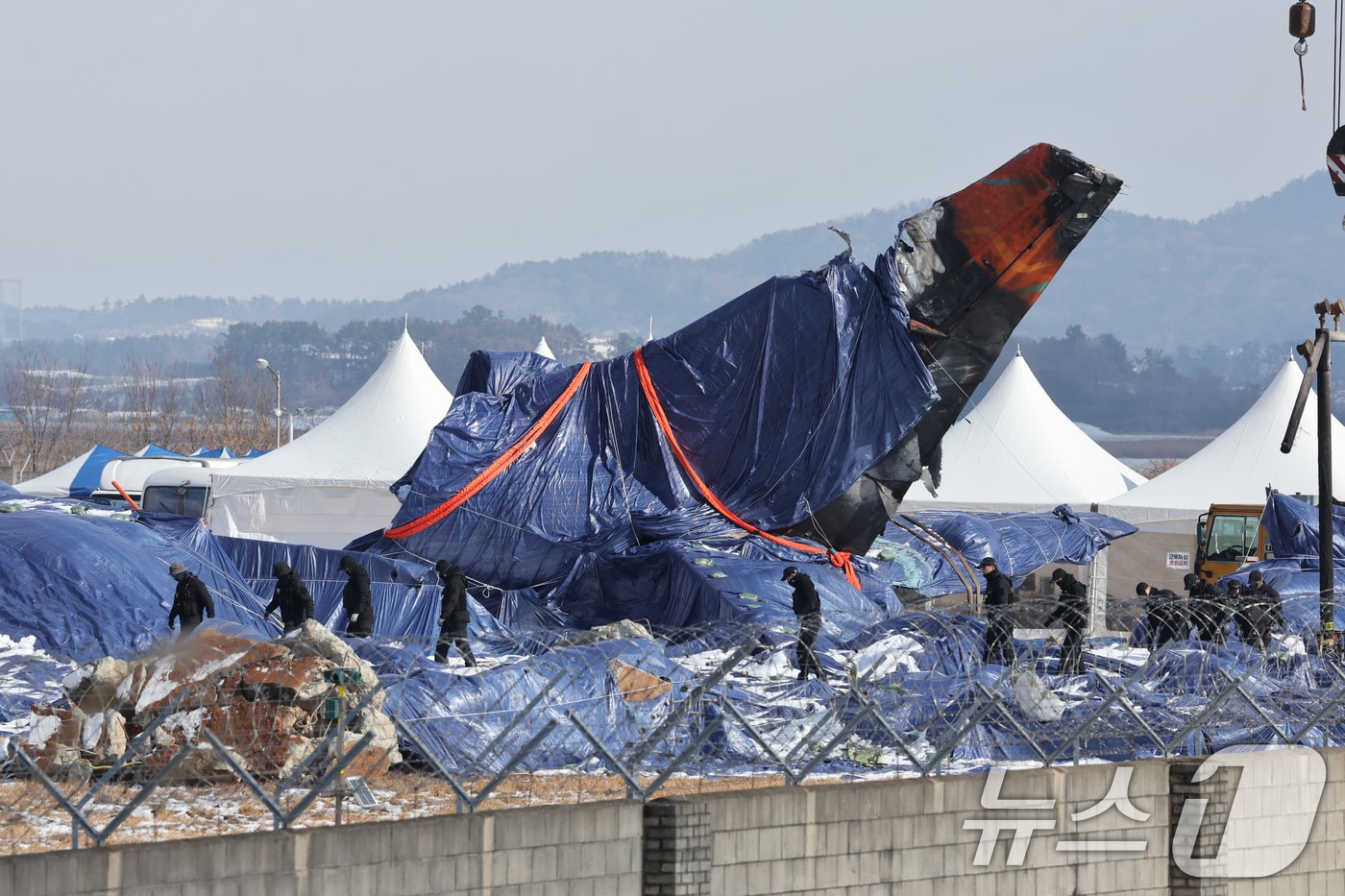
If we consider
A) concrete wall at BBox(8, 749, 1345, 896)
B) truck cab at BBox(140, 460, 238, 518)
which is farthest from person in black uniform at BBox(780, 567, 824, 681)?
truck cab at BBox(140, 460, 238, 518)

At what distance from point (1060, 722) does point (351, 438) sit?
21.6 meters

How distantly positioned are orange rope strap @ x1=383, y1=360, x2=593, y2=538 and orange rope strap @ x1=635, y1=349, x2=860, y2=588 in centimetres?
88

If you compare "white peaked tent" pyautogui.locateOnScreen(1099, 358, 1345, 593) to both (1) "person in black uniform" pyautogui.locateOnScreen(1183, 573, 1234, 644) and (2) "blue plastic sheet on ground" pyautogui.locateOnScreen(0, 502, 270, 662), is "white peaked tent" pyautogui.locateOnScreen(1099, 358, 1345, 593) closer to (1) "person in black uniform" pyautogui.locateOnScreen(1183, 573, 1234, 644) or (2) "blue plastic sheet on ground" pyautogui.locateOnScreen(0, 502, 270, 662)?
(1) "person in black uniform" pyautogui.locateOnScreen(1183, 573, 1234, 644)

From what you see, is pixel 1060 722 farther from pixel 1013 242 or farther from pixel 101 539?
pixel 1013 242

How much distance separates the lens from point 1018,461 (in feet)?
109

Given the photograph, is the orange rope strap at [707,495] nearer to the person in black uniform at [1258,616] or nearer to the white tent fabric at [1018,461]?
the person in black uniform at [1258,616]

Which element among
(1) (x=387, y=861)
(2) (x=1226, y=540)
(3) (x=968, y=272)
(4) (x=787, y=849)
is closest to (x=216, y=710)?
(1) (x=387, y=861)

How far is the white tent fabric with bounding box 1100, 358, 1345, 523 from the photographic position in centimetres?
3027

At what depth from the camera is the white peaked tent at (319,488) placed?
28.7 m

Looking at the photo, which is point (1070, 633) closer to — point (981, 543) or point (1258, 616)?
point (1258, 616)

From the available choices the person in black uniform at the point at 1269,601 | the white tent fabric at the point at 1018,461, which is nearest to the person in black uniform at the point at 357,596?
the person in black uniform at the point at 1269,601

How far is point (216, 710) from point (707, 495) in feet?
36.0

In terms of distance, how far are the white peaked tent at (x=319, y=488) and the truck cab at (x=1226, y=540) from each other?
41.8 ft

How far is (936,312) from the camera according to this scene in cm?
2177
